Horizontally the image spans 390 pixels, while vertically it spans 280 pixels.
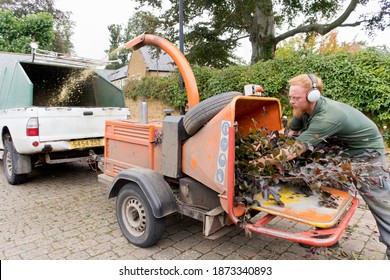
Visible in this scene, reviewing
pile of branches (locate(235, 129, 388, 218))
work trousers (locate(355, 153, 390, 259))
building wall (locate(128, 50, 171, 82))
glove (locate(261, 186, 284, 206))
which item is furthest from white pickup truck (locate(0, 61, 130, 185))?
building wall (locate(128, 50, 171, 82))

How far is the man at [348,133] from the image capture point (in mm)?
2654

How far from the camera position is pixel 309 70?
7.48 metres

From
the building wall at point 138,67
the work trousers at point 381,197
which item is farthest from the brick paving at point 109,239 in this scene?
the building wall at point 138,67

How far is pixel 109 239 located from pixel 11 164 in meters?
3.44

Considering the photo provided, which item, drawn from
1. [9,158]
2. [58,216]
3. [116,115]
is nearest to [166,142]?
[58,216]

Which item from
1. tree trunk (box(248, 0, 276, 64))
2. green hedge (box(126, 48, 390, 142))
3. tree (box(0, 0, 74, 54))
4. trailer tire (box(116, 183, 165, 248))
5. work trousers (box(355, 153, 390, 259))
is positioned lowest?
trailer tire (box(116, 183, 165, 248))

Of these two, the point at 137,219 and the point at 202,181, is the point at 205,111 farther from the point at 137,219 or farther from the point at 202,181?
the point at 137,219

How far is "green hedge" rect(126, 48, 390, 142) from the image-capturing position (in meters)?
6.30

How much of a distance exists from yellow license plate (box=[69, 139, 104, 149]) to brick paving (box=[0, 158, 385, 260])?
39.4 inches

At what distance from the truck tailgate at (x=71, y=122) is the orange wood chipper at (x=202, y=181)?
1.75 metres

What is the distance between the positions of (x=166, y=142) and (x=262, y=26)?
11.7 m

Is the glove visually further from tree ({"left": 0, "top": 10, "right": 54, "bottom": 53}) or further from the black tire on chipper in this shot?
tree ({"left": 0, "top": 10, "right": 54, "bottom": 53})

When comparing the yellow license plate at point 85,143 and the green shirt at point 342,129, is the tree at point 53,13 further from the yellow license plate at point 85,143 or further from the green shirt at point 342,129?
the green shirt at point 342,129

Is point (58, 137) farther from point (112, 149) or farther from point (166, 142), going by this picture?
point (166, 142)
